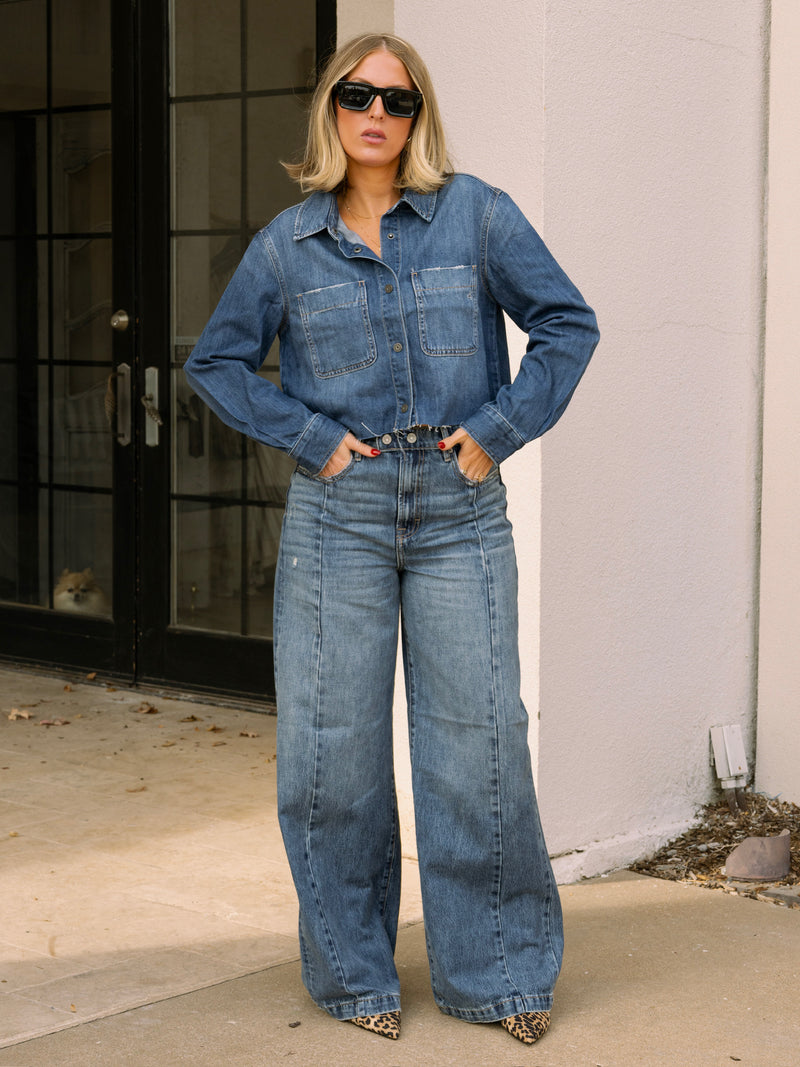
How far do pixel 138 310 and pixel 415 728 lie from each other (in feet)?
11.3

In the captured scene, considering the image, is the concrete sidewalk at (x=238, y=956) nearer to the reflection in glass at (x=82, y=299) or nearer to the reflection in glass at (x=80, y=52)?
the reflection in glass at (x=82, y=299)

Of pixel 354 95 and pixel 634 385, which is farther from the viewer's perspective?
pixel 634 385

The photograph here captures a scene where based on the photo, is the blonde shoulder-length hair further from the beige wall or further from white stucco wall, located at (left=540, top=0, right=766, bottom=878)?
the beige wall

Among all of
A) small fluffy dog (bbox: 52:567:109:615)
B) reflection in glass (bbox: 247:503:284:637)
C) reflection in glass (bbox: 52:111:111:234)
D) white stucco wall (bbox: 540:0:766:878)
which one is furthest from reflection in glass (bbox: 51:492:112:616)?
white stucco wall (bbox: 540:0:766:878)

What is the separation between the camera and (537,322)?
2902 millimetres

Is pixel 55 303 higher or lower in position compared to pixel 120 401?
higher

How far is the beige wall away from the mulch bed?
96mm

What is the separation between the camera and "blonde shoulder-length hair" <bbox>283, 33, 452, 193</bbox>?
2.84m

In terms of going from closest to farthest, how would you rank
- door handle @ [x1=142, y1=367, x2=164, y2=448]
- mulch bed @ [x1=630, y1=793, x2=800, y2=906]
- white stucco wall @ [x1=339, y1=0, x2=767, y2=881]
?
1. white stucco wall @ [x1=339, y1=0, x2=767, y2=881]
2. mulch bed @ [x1=630, y1=793, x2=800, y2=906]
3. door handle @ [x1=142, y1=367, x2=164, y2=448]

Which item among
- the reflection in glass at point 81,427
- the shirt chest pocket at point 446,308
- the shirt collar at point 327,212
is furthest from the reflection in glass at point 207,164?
the shirt chest pocket at point 446,308

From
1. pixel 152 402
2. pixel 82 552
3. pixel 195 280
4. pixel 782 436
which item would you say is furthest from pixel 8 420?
pixel 782 436

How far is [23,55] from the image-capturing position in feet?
21.1

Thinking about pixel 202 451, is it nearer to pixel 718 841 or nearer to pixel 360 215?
pixel 718 841

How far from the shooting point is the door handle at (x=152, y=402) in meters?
6.04
